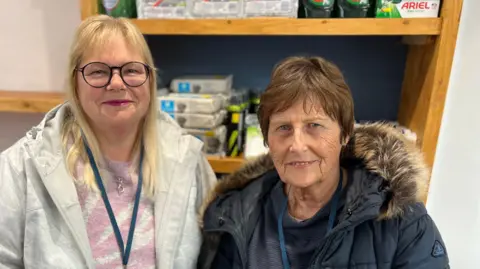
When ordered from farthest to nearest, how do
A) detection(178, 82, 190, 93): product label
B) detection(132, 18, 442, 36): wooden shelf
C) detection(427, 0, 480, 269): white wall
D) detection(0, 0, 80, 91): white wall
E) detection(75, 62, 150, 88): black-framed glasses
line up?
1. detection(0, 0, 80, 91): white wall
2. detection(178, 82, 190, 93): product label
3. detection(427, 0, 480, 269): white wall
4. detection(132, 18, 442, 36): wooden shelf
5. detection(75, 62, 150, 88): black-framed glasses

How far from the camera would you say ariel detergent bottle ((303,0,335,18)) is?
1.26m

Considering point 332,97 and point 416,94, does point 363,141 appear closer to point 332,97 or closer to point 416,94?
point 332,97

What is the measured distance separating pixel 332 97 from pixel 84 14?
99 centimetres

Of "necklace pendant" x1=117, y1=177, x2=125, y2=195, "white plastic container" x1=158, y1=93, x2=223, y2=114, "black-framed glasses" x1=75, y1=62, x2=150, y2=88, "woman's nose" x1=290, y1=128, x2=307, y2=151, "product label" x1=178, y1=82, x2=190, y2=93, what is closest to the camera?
"woman's nose" x1=290, y1=128, x2=307, y2=151

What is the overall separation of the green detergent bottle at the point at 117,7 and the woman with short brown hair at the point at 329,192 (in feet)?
2.40

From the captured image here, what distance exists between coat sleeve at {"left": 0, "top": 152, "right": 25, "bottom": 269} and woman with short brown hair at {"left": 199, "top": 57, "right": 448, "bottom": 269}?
54 centimetres

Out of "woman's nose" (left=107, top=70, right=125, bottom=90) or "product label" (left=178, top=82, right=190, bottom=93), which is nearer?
"woman's nose" (left=107, top=70, right=125, bottom=90)

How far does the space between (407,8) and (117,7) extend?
1.03 meters

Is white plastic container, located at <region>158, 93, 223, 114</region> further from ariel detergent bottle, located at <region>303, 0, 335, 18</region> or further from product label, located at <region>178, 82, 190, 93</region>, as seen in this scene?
ariel detergent bottle, located at <region>303, 0, 335, 18</region>

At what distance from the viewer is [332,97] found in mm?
916

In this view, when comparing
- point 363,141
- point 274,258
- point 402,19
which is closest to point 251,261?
point 274,258

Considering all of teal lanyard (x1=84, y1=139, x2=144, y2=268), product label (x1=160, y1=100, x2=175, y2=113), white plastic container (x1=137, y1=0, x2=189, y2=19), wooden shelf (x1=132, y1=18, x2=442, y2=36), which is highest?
white plastic container (x1=137, y1=0, x2=189, y2=19)

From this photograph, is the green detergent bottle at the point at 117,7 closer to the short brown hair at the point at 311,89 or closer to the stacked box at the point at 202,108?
the stacked box at the point at 202,108

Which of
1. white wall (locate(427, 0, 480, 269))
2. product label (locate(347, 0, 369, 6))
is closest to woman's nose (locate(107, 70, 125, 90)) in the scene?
product label (locate(347, 0, 369, 6))
